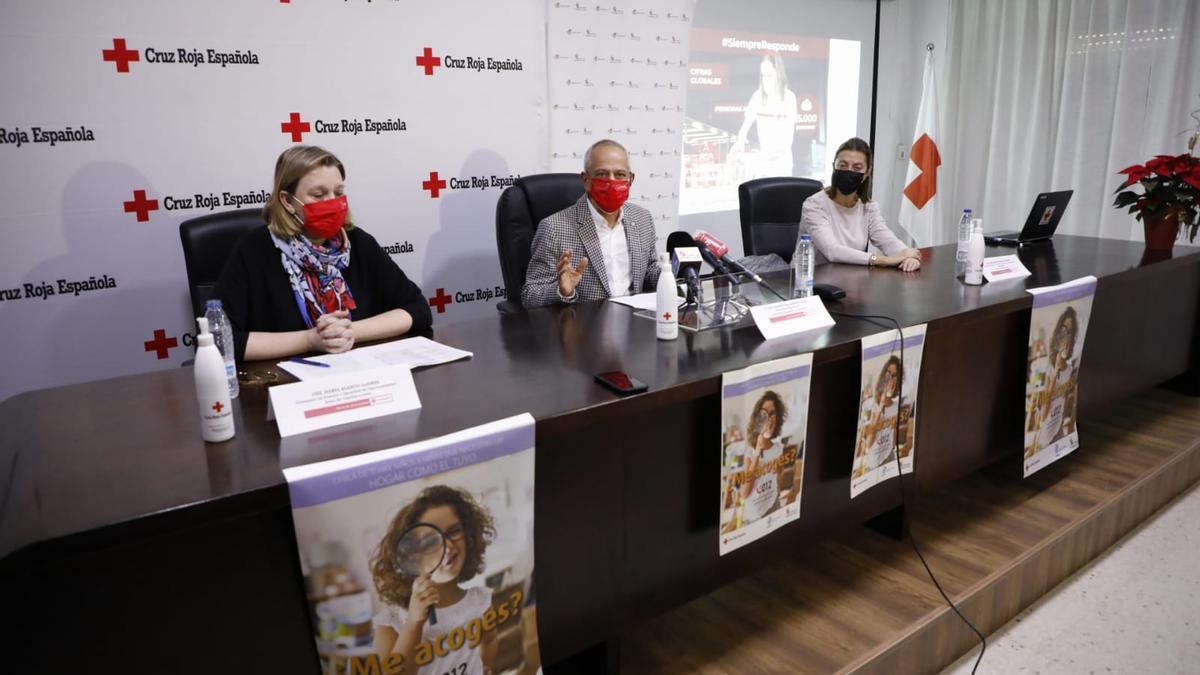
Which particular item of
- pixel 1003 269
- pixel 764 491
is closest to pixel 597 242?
pixel 764 491

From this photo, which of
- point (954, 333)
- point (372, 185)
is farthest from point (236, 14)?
point (954, 333)

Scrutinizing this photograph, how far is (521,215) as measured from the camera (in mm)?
2486

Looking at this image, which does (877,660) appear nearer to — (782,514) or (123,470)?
(782,514)

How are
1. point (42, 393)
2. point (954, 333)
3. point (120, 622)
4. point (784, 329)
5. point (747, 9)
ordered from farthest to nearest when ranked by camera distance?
point (747, 9)
point (954, 333)
point (784, 329)
point (42, 393)
point (120, 622)

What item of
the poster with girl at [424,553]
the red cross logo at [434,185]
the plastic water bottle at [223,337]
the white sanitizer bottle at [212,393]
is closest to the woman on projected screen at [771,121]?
the red cross logo at [434,185]

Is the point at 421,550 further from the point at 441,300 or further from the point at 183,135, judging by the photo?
the point at 441,300

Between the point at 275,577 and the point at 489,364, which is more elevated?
the point at 489,364

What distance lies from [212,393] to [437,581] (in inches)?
16.8

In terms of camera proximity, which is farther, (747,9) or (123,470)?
(747,9)

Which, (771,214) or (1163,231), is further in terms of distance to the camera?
(771,214)

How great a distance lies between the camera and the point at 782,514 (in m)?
1.53

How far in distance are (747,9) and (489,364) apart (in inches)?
131

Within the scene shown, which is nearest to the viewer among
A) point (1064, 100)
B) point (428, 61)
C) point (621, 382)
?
point (621, 382)

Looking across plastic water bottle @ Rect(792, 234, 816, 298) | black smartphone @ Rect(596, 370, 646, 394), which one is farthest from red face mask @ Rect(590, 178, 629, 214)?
black smartphone @ Rect(596, 370, 646, 394)
